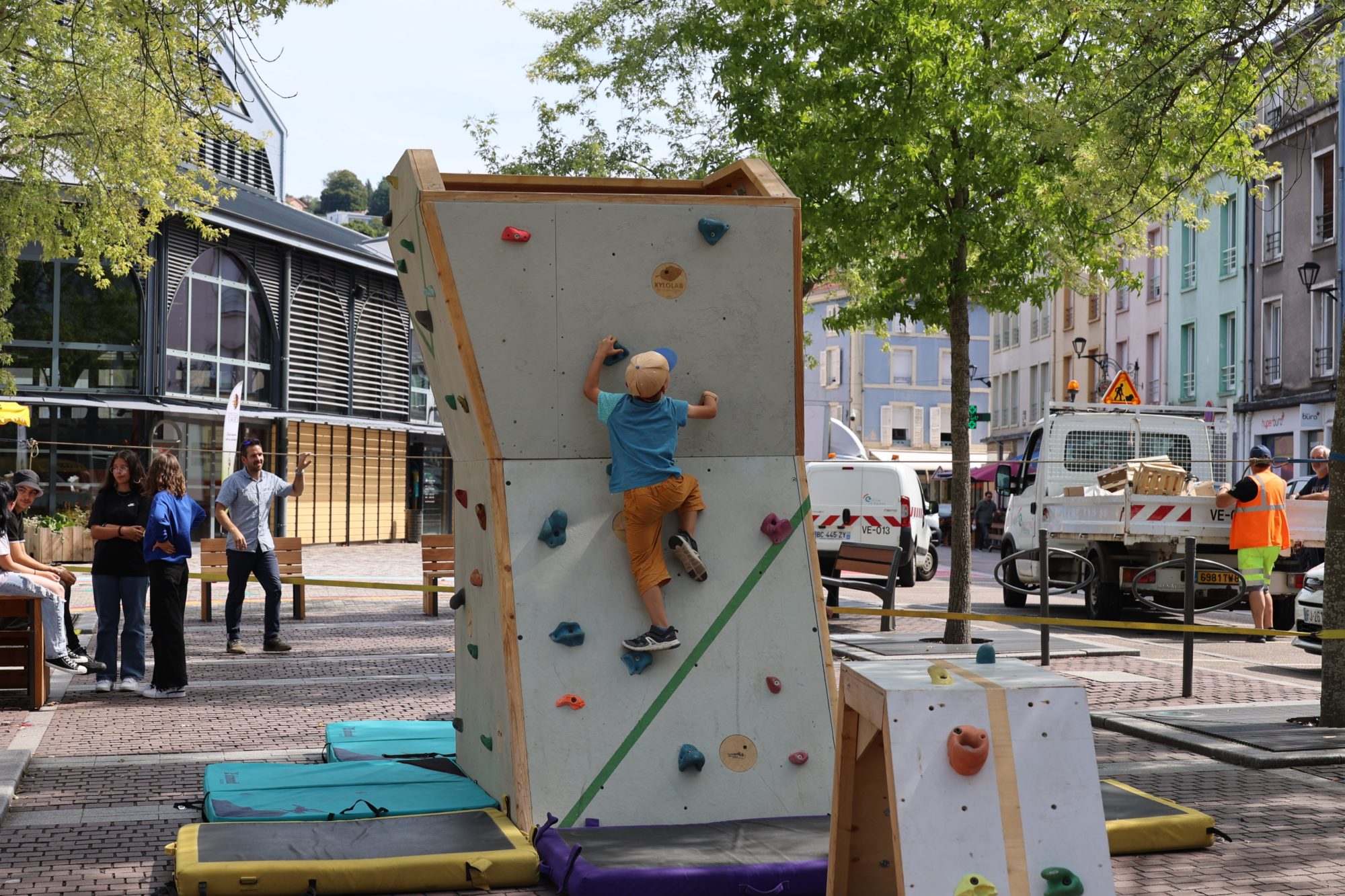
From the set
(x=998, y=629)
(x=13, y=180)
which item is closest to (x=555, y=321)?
(x=998, y=629)

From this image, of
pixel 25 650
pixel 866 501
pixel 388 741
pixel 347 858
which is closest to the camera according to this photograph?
pixel 347 858

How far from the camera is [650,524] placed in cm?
634

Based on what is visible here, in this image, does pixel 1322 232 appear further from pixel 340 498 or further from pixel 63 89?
pixel 63 89

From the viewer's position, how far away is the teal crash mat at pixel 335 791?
6.18 m

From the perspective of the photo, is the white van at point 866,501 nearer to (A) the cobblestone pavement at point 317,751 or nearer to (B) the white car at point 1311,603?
(A) the cobblestone pavement at point 317,751

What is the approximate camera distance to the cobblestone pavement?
18.9ft

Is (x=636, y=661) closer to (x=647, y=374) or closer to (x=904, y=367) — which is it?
(x=647, y=374)

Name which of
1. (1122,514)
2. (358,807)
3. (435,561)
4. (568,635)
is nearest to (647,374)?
(568,635)

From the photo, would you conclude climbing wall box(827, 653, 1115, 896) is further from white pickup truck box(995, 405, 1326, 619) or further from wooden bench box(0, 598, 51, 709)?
white pickup truck box(995, 405, 1326, 619)

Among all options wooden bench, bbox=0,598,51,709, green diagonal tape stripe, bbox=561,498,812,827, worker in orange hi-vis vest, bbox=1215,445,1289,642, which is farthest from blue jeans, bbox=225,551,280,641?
worker in orange hi-vis vest, bbox=1215,445,1289,642

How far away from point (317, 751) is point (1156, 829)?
439cm

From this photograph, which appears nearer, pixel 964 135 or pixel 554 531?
pixel 554 531

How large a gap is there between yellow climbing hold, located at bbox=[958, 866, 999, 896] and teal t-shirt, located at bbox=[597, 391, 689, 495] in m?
2.58

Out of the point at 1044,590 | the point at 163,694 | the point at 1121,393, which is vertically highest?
the point at 1121,393
